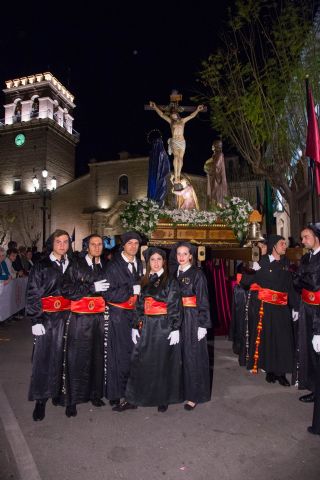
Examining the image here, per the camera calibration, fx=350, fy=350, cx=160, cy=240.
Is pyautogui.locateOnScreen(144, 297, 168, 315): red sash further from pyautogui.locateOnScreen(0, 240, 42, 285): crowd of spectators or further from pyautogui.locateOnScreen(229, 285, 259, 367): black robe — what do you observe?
pyautogui.locateOnScreen(0, 240, 42, 285): crowd of spectators

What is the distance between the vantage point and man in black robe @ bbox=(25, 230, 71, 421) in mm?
4410

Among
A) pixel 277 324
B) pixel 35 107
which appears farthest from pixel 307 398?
pixel 35 107

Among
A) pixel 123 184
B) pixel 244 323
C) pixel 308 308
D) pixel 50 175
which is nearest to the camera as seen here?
pixel 308 308

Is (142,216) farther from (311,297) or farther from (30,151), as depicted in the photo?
(30,151)

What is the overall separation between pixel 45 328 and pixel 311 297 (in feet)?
11.9

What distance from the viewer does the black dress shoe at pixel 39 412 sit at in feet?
14.3

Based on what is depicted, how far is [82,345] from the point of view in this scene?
450 centimetres

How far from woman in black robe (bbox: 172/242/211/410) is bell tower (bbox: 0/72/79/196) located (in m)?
36.4

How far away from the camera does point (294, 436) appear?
3.92 m

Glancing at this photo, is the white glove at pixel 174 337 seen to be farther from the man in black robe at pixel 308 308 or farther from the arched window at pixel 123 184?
the arched window at pixel 123 184

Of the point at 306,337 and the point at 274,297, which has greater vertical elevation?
the point at 274,297

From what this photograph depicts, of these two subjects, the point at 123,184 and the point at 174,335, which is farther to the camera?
the point at 123,184

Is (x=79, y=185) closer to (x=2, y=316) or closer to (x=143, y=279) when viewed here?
(x=2, y=316)

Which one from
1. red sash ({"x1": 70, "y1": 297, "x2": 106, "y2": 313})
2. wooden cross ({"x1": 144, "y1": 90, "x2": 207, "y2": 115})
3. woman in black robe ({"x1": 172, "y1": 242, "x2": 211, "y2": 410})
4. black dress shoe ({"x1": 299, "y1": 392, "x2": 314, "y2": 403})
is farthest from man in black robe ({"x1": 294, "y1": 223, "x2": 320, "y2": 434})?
wooden cross ({"x1": 144, "y1": 90, "x2": 207, "y2": 115})
